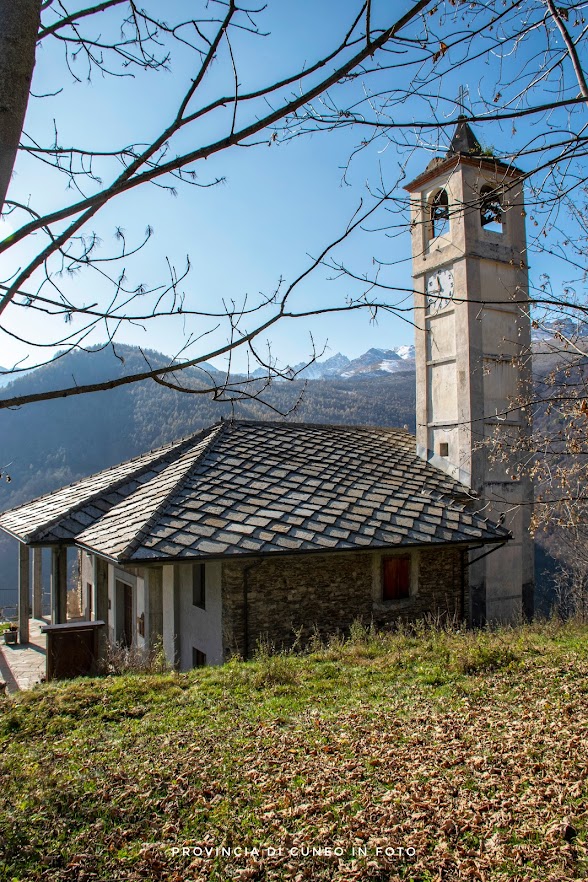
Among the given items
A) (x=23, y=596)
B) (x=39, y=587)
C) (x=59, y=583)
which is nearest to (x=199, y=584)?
(x=59, y=583)

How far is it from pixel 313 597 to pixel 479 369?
19.7 feet

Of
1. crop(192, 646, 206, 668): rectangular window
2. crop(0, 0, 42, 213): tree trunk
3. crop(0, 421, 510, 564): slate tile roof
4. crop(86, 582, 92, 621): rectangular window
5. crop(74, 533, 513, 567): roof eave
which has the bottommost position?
crop(86, 582, 92, 621): rectangular window

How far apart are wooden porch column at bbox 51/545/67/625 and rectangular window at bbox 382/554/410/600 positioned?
5909 millimetres

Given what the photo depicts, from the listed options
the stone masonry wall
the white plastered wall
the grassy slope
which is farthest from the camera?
the white plastered wall

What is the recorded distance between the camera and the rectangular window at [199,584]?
9.96 m

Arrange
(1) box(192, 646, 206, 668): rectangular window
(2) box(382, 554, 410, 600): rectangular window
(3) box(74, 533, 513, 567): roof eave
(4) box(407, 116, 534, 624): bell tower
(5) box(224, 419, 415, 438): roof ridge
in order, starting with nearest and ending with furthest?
(3) box(74, 533, 513, 567): roof eave, (1) box(192, 646, 206, 668): rectangular window, (2) box(382, 554, 410, 600): rectangular window, (4) box(407, 116, 534, 624): bell tower, (5) box(224, 419, 415, 438): roof ridge

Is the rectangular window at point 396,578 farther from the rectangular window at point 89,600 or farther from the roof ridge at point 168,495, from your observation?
the rectangular window at point 89,600

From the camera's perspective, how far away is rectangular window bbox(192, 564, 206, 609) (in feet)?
32.7

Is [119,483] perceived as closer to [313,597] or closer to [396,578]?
[313,597]

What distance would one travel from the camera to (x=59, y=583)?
1220 centimetres

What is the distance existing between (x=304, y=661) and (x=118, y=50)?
21.5 feet

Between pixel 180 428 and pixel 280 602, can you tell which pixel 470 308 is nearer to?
pixel 280 602

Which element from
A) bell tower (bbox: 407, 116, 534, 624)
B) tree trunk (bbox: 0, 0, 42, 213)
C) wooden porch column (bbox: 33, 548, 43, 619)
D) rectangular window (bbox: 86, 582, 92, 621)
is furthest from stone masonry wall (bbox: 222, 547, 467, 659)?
wooden porch column (bbox: 33, 548, 43, 619)

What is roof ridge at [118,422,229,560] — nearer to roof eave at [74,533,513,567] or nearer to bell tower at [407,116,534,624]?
roof eave at [74,533,513,567]
